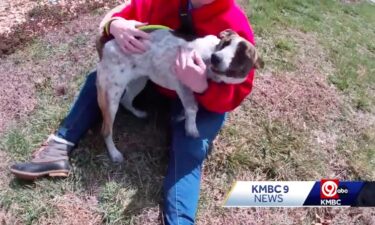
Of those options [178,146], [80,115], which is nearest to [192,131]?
[178,146]

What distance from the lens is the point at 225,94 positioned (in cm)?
313

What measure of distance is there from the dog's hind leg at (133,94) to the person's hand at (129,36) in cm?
41

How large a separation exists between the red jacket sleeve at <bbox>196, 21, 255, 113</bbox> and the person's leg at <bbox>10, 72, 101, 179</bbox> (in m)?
0.83

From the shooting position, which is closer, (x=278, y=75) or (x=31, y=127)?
(x=31, y=127)

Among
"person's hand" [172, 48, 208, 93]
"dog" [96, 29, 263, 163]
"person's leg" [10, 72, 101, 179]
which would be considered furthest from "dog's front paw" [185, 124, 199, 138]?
"person's leg" [10, 72, 101, 179]

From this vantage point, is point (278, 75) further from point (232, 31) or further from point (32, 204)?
point (32, 204)

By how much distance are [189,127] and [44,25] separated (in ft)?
8.04

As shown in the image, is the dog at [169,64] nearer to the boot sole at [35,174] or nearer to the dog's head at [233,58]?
the dog's head at [233,58]

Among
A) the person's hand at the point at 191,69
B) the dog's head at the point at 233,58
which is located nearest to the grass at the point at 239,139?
the person's hand at the point at 191,69

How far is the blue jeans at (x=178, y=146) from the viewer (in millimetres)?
3092

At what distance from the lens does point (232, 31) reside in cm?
305

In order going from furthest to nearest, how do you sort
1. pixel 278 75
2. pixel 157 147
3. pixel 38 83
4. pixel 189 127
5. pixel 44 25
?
pixel 44 25
pixel 278 75
pixel 38 83
pixel 157 147
pixel 189 127

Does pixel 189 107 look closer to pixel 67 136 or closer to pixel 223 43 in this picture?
pixel 223 43

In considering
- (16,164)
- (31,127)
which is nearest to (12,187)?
(16,164)
